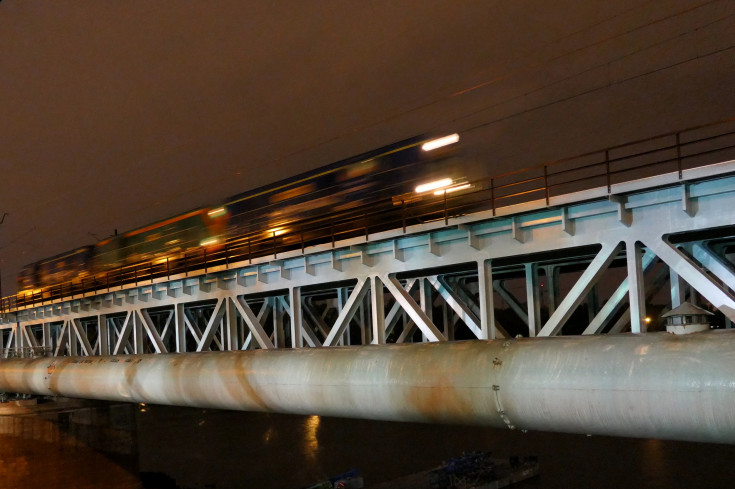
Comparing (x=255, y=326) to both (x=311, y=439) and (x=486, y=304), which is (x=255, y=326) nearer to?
(x=486, y=304)

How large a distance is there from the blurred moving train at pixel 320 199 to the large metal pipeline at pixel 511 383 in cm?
398

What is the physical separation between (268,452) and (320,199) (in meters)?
29.8

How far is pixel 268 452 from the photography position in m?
45.3

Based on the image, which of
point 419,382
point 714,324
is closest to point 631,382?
point 419,382

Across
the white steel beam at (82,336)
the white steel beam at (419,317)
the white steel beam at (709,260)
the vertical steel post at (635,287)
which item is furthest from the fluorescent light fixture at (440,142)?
the white steel beam at (82,336)

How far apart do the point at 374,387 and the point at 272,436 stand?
4114 cm

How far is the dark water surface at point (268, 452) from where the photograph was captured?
32.8m

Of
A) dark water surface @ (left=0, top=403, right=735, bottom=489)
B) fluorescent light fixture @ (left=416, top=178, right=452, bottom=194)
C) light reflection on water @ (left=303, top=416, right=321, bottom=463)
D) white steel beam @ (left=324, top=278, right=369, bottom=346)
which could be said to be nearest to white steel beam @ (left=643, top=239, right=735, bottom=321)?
white steel beam @ (left=324, top=278, right=369, bottom=346)

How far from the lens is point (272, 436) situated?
50125mm

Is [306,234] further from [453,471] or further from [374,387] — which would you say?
[453,471]

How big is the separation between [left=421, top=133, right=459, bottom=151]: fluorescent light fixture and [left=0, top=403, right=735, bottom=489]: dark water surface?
23682 millimetres

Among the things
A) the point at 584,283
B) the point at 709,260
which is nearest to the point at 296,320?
the point at 584,283

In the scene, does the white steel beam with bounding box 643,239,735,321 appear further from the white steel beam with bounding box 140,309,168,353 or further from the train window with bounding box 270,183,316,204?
the white steel beam with bounding box 140,309,168,353

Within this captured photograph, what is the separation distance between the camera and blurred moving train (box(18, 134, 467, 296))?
18094mm
